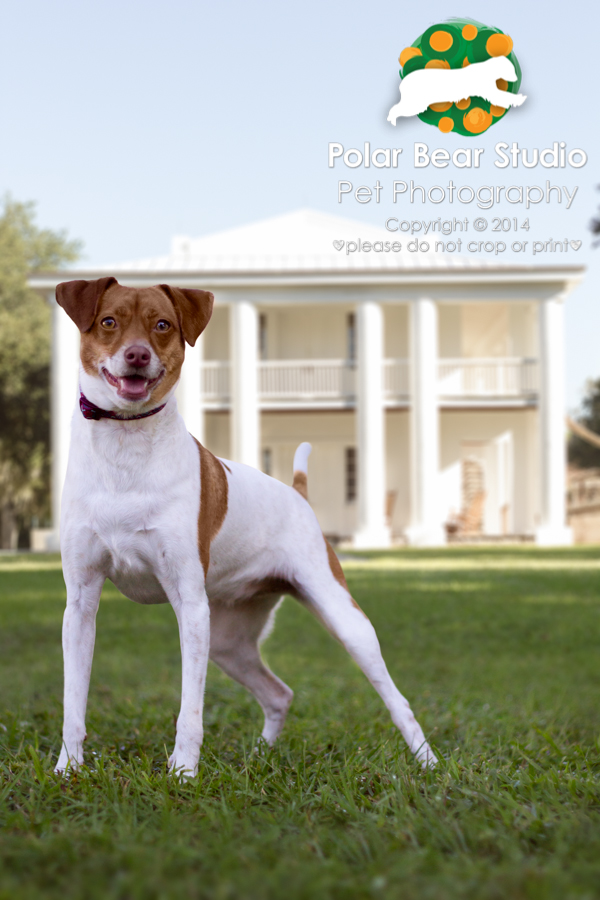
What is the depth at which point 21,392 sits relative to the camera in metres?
31.6

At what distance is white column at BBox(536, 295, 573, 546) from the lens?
70.7 feet

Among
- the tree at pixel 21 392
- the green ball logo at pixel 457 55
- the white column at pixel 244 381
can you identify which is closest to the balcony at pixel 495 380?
the white column at pixel 244 381

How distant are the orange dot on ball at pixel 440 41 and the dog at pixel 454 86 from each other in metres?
0.13

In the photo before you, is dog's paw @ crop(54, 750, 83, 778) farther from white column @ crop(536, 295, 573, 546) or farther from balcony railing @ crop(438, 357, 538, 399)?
balcony railing @ crop(438, 357, 538, 399)

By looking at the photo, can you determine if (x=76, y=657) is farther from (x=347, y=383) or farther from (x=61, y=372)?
(x=347, y=383)

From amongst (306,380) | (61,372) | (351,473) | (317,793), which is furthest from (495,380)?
(317,793)

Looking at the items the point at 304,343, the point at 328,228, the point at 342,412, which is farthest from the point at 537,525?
the point at 328,228

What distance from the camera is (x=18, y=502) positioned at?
3491 centimetres

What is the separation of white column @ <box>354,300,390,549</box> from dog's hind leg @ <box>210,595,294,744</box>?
17.7 meters

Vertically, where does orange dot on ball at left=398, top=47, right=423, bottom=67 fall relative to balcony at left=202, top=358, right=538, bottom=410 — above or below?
above

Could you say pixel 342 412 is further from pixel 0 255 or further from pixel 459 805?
pixel 459 805

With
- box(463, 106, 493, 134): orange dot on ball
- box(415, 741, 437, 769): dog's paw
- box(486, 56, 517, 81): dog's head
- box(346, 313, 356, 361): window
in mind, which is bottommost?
box(415, 741, 437, 769): dog's paw

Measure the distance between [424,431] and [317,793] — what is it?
1954cm

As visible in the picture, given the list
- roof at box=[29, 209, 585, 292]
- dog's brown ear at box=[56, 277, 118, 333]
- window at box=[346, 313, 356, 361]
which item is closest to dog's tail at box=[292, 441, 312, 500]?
dog's brown ear at box=[56, 277, 118, 333]
